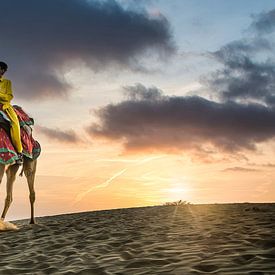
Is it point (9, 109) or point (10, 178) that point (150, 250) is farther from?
point (9, 109)

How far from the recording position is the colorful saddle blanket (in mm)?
12759

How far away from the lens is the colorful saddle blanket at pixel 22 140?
502 inches

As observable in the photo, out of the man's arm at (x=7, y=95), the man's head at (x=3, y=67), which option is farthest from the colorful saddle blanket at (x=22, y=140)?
the man's head at (x=3, y=67)

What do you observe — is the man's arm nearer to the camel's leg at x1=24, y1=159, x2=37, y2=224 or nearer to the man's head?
the man's head

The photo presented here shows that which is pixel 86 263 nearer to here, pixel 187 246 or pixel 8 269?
pixel 8 269

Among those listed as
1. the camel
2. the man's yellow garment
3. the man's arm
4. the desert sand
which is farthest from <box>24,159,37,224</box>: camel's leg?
the desert sand

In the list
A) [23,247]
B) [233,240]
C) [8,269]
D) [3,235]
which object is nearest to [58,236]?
A: [23,247]

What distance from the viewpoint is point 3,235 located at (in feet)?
36.9

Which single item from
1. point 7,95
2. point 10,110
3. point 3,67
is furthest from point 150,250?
point 3,67

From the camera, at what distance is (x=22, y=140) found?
13578 millimetres

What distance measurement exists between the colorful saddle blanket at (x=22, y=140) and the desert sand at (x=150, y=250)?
2997mm

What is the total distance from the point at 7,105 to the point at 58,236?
4.96 metres

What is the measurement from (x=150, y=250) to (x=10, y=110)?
7.97 metres

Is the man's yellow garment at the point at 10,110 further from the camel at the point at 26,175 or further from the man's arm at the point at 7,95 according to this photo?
the camel at the point at 26,175
